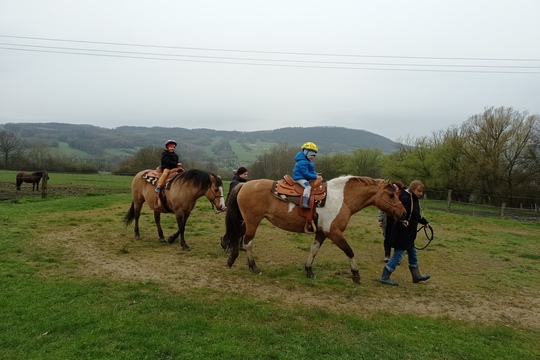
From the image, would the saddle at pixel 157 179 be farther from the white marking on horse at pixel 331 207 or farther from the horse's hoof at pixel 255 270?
the white marking on horse at pixel 331 207

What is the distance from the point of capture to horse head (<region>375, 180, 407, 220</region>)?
625cm

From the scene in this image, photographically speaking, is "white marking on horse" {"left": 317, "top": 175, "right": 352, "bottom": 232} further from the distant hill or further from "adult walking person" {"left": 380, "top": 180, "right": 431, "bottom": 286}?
the distant hill

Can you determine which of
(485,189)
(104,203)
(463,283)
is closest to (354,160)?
(485,189)

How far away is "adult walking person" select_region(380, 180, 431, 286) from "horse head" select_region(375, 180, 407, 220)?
17cm

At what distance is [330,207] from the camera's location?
629 centimetres

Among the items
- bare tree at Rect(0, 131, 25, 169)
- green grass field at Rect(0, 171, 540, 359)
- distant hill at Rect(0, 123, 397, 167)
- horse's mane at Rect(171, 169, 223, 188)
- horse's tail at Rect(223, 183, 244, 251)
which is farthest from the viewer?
distant hill at Rect(0, 123, 397, 167)

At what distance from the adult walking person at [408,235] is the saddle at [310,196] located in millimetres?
1504

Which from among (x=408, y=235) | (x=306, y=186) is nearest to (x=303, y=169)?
(x=306, y=186)

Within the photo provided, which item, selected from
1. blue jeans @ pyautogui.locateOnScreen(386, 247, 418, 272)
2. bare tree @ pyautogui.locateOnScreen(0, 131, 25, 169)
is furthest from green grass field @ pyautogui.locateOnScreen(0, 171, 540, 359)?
bare tree @ pyautogui.locateOnScreen(0, 131, 25, 169)

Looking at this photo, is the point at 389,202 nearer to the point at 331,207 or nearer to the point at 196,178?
the point at 331,207

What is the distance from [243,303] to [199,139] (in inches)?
5322

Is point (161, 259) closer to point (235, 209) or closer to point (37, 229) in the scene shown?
point (235, 209)

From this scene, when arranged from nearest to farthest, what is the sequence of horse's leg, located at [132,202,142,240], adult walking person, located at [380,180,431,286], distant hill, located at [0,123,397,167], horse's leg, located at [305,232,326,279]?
1. adult walking person, located at [380,180,431,286]
2. horse's leg, located at [305,232,326,279]
3. horse's leg, located at [132,202,142,240]
4. distant hill, located at [0,123,397,167]

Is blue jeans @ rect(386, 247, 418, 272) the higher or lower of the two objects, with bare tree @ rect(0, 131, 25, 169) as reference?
lower
